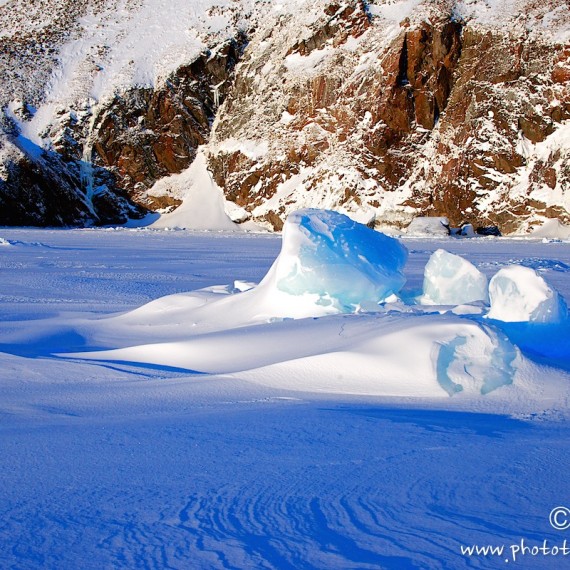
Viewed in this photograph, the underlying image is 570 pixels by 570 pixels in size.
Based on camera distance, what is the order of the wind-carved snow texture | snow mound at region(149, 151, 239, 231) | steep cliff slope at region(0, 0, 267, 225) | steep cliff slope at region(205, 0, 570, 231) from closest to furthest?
the wind-carved snow texture < steep cliff slope at region(205, 0, 570, 231) < snow mound at region(149, 151, 239, 231) < steep cliff slope at region(0, 0, 267, 225)

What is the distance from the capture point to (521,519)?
2371 mm

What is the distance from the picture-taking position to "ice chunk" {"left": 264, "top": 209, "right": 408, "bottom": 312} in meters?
7.93

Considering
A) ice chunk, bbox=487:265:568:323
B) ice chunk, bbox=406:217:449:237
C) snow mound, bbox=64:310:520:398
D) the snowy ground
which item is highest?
ice chunk, bbox=406:217:449:237

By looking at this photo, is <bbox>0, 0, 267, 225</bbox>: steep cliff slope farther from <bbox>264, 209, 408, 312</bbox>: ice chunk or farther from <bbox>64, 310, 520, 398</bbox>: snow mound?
<bbox>64, 310, 520, 398</bbox>: snow mound

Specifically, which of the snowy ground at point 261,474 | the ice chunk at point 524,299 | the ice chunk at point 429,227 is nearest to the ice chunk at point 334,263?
the ice chunk at point 524,299

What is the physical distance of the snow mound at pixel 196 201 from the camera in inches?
2296

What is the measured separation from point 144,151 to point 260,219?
15549 mm

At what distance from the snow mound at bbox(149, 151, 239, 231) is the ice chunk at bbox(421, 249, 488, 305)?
4886cm

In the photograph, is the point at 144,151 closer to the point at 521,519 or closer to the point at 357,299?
the point at 357,299

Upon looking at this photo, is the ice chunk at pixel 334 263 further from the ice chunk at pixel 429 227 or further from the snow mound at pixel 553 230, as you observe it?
the snow mound at pixel 553 230

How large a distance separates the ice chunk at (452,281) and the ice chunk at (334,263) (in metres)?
0.51

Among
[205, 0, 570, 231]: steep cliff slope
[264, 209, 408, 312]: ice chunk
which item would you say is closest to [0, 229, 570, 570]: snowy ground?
[264, 209, 408, 312]: ice chunk

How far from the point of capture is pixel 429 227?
43969mm

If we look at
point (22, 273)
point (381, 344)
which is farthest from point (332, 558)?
point (22, 273)
